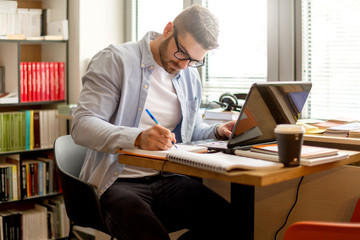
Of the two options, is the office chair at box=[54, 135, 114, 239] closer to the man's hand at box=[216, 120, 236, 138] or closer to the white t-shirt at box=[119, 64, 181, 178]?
the white t-shirt at box=[119, 64, 181, 178]

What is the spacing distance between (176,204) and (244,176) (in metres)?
0.71

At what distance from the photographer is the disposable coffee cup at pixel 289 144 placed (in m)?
1.49

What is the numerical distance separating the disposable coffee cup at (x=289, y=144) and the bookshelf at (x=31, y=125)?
238 cm

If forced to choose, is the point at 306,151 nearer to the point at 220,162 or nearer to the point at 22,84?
the point at 220,162

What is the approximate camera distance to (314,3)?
268cm

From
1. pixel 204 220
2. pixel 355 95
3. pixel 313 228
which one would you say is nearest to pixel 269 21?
pixel 355 95

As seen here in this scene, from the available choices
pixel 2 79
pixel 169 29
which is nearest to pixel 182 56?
pixel 169 29

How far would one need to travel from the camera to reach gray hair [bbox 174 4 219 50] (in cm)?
192

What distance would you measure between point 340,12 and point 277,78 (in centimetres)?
49

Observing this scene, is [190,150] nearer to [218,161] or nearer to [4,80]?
[218,161]

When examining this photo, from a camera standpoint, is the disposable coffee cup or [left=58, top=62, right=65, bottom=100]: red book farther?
[left=58, top=62, right=65, bottom=100]: red book

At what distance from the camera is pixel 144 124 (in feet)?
6.91

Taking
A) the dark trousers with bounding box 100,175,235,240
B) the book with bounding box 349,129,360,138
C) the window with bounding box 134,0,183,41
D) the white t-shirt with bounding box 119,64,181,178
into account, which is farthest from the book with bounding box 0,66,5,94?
the book with bounding box 349,129,360,138

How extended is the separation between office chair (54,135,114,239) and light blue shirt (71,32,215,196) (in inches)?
2.2
